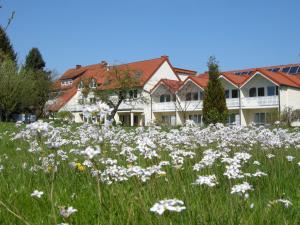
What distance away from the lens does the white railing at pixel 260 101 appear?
4195 centimetres

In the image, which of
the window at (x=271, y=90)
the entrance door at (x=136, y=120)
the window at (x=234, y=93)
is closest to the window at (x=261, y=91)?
the window at (x=271, y=90)

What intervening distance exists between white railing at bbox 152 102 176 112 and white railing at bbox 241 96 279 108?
8300 mm

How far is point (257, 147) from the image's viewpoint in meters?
7.59

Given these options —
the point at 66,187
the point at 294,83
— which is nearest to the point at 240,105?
the point at 294,83

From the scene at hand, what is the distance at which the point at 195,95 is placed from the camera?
4925 centimetres

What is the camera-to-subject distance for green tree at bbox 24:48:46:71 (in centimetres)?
6525

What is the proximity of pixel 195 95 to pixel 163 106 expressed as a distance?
396 centimetres

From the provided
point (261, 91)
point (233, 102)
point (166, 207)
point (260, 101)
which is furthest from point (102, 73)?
point (166, 207)

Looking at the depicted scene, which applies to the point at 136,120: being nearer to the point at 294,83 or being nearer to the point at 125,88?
the point at 125,88

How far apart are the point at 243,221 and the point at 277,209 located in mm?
589

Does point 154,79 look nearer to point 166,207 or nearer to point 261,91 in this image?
point 261,91

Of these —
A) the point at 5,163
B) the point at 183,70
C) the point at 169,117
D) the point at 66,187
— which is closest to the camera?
the point at 66,187

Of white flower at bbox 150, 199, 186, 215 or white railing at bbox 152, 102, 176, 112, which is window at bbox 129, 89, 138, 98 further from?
white flower at bbox 150, 199, 186, 215

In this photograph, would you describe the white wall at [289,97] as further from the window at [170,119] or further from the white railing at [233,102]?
the window at [170,119]
